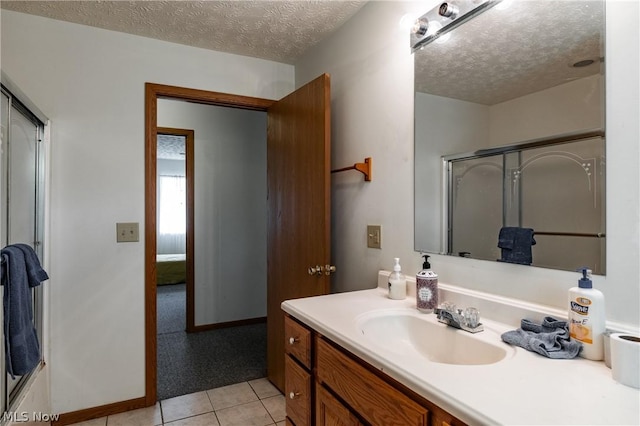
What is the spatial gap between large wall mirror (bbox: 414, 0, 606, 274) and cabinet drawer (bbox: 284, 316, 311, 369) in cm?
62

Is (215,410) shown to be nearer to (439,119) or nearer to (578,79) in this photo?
(439,119)

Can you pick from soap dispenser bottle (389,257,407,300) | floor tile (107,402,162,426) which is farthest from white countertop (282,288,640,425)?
floor tile (107,402,162,426)

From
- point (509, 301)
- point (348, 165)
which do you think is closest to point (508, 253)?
point (509, 301)

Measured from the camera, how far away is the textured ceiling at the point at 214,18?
186 cm

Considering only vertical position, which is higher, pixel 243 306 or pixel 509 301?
pixel 509 301

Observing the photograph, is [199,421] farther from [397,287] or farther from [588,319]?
[588,319]

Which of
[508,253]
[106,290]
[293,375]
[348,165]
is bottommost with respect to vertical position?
[293,375]

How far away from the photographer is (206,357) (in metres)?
2.90

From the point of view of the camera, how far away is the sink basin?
3.34 feet

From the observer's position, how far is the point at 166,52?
7.46 ft

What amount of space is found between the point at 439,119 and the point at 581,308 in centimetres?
85

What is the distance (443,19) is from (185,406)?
248cm

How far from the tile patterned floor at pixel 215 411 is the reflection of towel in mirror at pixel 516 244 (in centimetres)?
156

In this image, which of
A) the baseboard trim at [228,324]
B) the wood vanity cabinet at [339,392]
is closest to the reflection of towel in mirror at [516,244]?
the wood vanity cabinet at [339,392]
